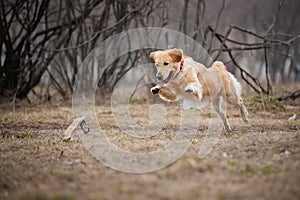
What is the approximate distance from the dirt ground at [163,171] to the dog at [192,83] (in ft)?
2.17

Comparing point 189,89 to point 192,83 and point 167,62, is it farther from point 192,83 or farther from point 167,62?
point 167,62

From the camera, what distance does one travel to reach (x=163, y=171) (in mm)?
4359

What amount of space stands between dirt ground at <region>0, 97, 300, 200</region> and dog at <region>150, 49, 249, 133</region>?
661 mm

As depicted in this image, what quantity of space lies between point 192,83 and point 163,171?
306 cm

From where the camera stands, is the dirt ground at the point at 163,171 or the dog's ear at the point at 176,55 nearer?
the dirt ground at the point at 163,171

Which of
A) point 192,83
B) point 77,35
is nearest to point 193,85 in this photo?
point 192,83

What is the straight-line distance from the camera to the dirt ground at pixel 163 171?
3.72m

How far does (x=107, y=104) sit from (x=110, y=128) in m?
3.82

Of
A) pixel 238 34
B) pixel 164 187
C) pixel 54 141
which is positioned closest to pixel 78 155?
pixel 54 141

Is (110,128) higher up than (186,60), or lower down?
lower down

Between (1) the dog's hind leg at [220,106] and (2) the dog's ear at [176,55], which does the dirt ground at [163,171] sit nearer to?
(1) the dog's hind leg at [220,106]

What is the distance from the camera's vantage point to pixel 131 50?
40.0ft

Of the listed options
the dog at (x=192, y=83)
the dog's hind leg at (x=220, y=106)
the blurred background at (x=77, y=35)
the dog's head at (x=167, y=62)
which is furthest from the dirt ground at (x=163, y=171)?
the blurred background at (x=77, y=35)

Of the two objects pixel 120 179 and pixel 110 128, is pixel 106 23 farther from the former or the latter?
pixel 120 179
